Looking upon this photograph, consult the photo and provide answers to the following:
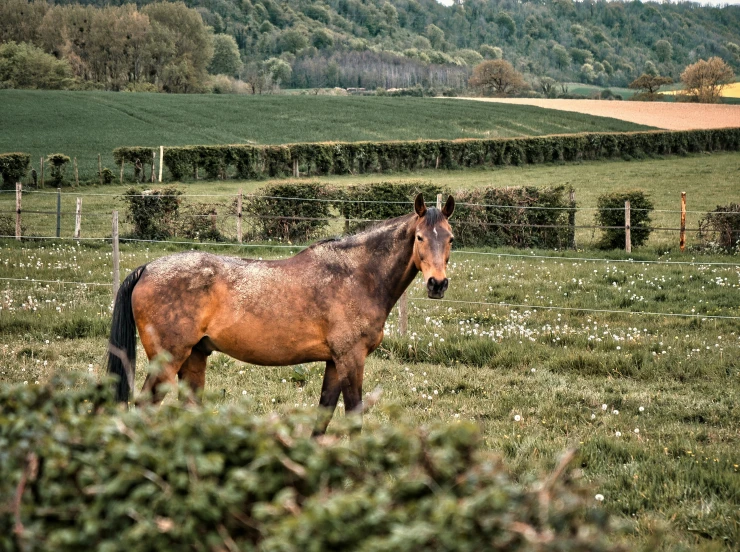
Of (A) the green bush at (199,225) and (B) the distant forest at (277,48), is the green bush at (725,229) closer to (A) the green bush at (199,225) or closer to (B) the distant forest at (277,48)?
(A) the green bush at (199,225)

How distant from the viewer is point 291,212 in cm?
2183

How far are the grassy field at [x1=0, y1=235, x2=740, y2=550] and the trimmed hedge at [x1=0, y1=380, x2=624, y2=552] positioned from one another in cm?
87

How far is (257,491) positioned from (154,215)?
19.9 meters

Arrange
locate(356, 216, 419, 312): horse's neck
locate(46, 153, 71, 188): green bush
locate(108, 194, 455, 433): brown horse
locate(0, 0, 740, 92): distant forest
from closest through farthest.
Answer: locate(108, 194, 455, 433): brown horse, locate(356, 216, 419, 312): horse's neck, locate(46, 153, 71, 188): green bush, locate(0, 0, 740, 92): distant forest

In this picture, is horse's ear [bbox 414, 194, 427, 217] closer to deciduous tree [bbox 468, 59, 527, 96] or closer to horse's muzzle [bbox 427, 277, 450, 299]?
horse's muzzle [bbox 427, 277, 450, 299]

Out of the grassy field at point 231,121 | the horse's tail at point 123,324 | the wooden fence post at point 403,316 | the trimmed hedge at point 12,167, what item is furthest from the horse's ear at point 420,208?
the grassy field at point 231,121

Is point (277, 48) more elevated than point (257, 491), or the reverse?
point (277, 48)

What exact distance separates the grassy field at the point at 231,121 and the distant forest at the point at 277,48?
46.6ft

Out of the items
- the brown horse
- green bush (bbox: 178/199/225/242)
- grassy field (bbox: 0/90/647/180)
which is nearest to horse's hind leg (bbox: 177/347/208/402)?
the brown horse

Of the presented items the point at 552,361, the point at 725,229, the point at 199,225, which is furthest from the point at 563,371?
the point at 199,225

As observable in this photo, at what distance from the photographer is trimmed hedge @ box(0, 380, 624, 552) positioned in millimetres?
2004

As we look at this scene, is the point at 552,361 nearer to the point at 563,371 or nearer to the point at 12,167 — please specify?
the point at 563,371

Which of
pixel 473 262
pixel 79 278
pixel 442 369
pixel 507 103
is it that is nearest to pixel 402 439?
pixel 442 369

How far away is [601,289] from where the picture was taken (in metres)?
14.5
